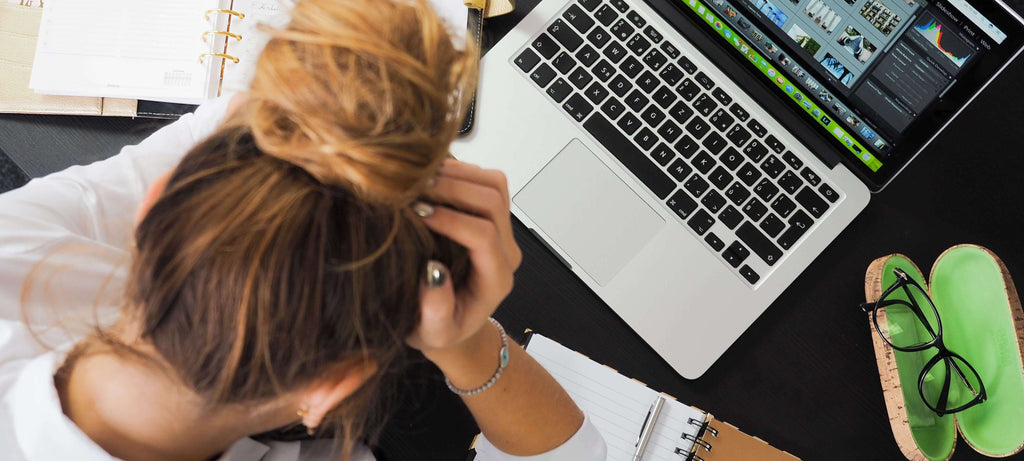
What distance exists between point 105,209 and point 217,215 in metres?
0.34

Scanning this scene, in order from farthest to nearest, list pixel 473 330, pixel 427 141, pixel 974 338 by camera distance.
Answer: pixel 974 338
pixel 473 330
pixel 427 141

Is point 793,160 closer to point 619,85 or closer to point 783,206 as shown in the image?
point 783,206

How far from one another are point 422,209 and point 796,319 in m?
0.55

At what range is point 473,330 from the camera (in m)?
0.50

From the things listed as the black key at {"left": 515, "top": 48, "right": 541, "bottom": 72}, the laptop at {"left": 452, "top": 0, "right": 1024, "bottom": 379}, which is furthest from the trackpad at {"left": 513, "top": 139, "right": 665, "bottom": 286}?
the black key at {"left": 515, "top": 48, "right": 541, "bottom": 72}

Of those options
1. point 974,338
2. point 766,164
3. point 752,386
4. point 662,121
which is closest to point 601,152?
point 662,121

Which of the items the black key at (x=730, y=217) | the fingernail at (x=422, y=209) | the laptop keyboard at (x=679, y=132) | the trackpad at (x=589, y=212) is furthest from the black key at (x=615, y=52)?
the fingernail at (x=422, y=209)

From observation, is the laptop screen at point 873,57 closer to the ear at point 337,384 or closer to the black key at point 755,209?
the black key at point 755,209

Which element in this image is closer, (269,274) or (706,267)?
(269,274)

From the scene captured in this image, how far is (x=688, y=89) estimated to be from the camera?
0.78m

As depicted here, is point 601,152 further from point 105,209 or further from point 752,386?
point 105,209

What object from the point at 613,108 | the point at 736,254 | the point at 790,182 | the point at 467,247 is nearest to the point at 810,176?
the point at 790,182

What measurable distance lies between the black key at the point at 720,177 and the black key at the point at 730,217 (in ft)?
0.08

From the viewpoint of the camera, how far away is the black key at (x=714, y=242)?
0.75 m
